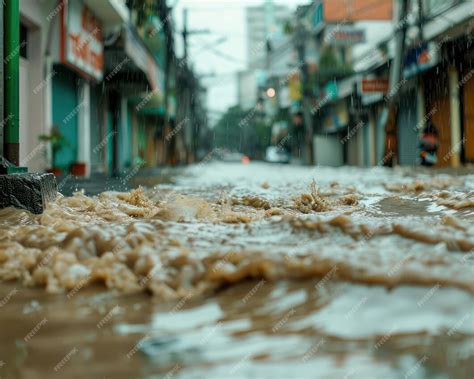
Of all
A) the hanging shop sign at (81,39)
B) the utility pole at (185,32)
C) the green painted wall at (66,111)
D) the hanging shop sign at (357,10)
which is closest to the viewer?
the hanging shop sign at (81,39)

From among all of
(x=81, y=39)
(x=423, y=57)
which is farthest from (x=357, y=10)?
(x=81, y=39)

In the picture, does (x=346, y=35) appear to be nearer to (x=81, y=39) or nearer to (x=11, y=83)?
(x=81, y=39)

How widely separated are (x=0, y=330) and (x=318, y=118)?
37.1 m

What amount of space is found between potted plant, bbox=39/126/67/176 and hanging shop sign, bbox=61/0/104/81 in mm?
1422

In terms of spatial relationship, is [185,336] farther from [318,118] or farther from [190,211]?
[318,118]

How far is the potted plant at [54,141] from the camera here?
9.70 meters

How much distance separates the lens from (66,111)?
1234 cm

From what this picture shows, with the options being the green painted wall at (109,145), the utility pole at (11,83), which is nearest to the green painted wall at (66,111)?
the green painted wall at (109,145)

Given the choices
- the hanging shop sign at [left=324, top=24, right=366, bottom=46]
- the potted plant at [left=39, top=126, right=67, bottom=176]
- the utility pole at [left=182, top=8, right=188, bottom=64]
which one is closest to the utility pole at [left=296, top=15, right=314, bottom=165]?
the hanging shop sign at [left=324, top=24, right=366, bottom=46]

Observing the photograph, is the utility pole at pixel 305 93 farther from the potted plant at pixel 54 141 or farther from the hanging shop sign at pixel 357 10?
the potted plant at pixel 54 141

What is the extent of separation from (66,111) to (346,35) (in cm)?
1817

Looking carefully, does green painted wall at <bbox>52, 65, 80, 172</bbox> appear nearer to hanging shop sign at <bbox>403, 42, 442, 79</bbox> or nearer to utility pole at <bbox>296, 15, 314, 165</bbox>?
hanging shop sign at <bbox>403, 42, 442, 79</bbox>

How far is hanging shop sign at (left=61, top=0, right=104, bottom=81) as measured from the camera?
1041 cm

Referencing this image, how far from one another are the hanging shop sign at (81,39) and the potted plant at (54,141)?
4.66ft
